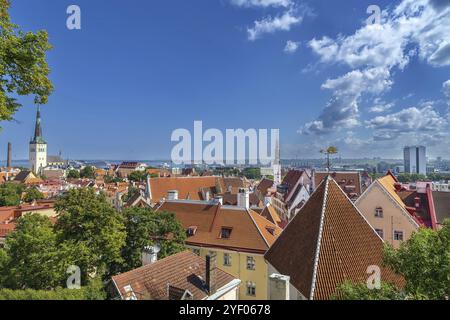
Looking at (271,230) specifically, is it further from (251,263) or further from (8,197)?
(8,197)

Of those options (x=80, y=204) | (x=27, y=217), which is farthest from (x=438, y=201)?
(x=27, y=217)

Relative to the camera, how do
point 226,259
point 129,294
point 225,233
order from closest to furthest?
1. point 129,294
2. point 226,259
3. point 225,233

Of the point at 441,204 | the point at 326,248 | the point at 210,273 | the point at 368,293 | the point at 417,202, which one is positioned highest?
the point at 417,202

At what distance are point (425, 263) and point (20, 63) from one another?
12.7 m

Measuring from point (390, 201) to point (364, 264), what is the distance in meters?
12.8

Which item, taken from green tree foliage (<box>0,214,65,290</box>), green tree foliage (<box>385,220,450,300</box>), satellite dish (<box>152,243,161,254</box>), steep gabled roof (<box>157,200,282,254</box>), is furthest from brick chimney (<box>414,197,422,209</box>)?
green tree foliage (<box>0,214,65,290</box>)

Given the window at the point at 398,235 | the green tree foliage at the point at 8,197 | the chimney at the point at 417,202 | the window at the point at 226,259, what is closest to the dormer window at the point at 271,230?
the window at the point at 226,259

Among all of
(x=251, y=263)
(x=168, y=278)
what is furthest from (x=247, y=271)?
(x=168, y=278)

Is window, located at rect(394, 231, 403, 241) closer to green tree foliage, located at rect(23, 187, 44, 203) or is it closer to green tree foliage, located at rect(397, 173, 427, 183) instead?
green tree foliage, located at rect(23, 187, 44, 203)

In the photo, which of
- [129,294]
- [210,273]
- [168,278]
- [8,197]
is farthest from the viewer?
[8,197]

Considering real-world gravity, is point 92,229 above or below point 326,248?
below

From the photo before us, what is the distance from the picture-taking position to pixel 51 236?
18.0 m

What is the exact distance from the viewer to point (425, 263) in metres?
7.88

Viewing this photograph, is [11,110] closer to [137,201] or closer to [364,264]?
[364,264]
